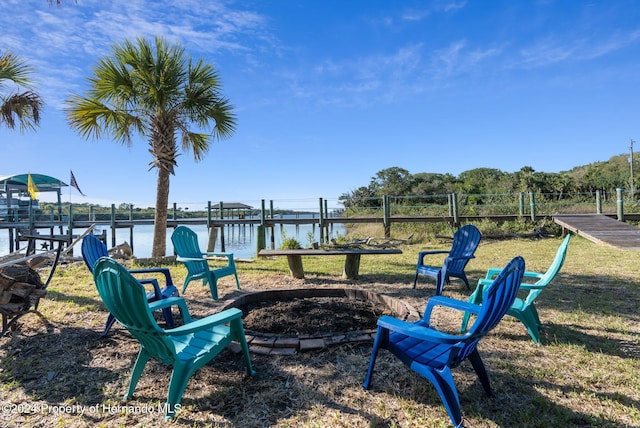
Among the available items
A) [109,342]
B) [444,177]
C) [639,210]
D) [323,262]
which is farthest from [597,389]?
[444,177]

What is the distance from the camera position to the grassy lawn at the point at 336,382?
179 centimetres

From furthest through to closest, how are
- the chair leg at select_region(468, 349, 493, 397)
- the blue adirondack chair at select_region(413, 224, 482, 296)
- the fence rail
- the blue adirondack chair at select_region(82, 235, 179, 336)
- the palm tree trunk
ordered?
the fence rail → the palm tree trunk → the blue adirondack chair at select_region(413, 224, 482, 296) → the blue adirondack chair at select_region(82, 235, 179, 336) → the chair leg at select_region(468, 349, 493, 397)

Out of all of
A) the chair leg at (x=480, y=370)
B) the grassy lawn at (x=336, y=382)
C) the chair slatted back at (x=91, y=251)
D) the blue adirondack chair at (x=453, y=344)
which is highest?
the chair slatted back at (x=91, y=251)

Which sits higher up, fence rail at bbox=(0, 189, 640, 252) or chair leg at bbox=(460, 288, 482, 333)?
fence rail at bbox=(0, 189, 640, 252)

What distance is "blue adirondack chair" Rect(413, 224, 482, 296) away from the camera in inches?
161

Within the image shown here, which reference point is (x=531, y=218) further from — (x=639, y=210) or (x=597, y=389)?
(x=597, y=389)

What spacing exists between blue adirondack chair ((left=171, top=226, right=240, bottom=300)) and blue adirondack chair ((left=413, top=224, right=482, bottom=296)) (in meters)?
2.61

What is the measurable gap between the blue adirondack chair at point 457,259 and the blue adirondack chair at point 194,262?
8.56 ft

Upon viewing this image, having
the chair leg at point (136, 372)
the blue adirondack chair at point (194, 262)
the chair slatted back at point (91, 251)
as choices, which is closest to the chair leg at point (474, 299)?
the chair leg at point (136, 372)

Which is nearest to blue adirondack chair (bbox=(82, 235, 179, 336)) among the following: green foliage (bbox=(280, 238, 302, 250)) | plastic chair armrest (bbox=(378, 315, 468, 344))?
plastic chair armrest (bbox=(378, 315, 468, 344))

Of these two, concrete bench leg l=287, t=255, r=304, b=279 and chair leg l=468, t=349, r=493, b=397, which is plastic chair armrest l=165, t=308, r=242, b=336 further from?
concrete bench leg l=287, t=255, r=304, b=279

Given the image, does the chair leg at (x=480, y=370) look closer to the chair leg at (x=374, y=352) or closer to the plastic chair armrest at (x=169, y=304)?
the chair leg at (x=374, y=352)

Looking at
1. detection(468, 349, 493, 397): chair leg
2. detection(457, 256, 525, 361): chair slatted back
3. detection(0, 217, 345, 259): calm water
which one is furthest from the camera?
detection(0, 217, 345, 259): calm water

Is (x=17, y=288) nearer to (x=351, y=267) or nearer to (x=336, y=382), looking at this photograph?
(x=336, y=382)
